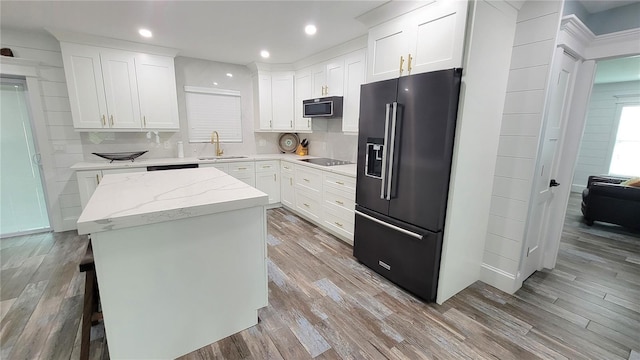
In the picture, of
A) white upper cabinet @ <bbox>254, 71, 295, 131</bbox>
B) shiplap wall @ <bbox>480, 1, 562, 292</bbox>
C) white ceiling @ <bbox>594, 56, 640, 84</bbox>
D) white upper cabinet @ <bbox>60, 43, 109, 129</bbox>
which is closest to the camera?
shiplap wall @ <bbox>480, 1, 562, 292</bbox>

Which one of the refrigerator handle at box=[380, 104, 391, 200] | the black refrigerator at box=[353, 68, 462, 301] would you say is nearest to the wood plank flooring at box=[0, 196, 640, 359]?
the black refrigerator at box=[353, 68, 462, 301]

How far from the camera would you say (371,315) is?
78.9 inches

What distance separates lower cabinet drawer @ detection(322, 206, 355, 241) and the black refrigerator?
480 millimetres

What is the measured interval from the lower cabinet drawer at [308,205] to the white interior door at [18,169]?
11.5ft

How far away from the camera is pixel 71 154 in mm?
3504

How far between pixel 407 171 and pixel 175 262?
5.87 feet

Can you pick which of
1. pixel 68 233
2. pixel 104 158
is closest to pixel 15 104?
pixel 104 158

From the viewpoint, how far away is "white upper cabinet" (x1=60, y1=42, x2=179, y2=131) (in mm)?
3193

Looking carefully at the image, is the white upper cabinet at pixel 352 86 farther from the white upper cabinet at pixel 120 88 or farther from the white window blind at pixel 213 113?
the white upper cabinet at pixel 120 88

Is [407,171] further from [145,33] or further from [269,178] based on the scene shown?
[145,33]

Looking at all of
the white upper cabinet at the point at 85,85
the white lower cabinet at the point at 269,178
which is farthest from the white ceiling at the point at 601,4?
the white upper cabinet at the point at 85,85

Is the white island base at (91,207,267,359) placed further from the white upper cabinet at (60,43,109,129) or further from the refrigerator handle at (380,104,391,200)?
the white upper cabinet at (60,43,109,129)

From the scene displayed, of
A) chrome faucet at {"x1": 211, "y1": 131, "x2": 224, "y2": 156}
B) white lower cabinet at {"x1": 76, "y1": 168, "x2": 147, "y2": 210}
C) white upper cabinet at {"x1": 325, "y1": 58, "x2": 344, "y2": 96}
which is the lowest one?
white lower cabinet at {"x1": 76, "y1": 168, "x2": 147, "y2": 210}

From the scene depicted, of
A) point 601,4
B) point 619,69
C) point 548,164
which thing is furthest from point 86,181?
point 619,69
